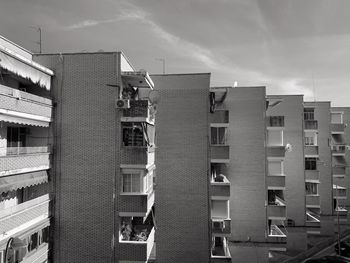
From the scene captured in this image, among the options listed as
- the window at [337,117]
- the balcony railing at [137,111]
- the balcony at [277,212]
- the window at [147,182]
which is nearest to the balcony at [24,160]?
the balcony railing at [137,111]

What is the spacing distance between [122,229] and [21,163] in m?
6.22

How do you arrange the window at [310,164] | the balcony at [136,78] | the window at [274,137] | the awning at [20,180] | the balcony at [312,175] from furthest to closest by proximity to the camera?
the window at [310,164], the balcony at [312,175], the window at [274,137], the balcony at [136,78], the awning at [20,180]

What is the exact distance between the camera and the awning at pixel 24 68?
9.73 meters

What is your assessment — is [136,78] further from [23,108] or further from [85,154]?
[23,108]

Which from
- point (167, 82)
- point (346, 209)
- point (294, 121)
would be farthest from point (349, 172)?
point (167, 82)

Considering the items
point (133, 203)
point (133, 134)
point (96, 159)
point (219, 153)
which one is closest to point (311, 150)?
point (219, 153)

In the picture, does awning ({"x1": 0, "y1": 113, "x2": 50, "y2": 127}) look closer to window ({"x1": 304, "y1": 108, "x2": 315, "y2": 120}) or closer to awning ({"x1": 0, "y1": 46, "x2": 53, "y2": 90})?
awning ({"x1": 0, "y1": 46, "x2": 53, "y2": 90})

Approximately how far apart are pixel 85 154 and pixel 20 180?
3.53m

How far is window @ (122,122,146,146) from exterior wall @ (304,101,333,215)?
2460 cm

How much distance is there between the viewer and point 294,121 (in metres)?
26.3

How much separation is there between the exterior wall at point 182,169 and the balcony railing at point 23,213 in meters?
7.04

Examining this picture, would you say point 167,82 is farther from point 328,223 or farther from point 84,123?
point 328,223

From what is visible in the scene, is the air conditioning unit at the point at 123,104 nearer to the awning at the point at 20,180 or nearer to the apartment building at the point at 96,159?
the apartment building at the point at 96,159

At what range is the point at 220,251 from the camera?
18562 millimetres
